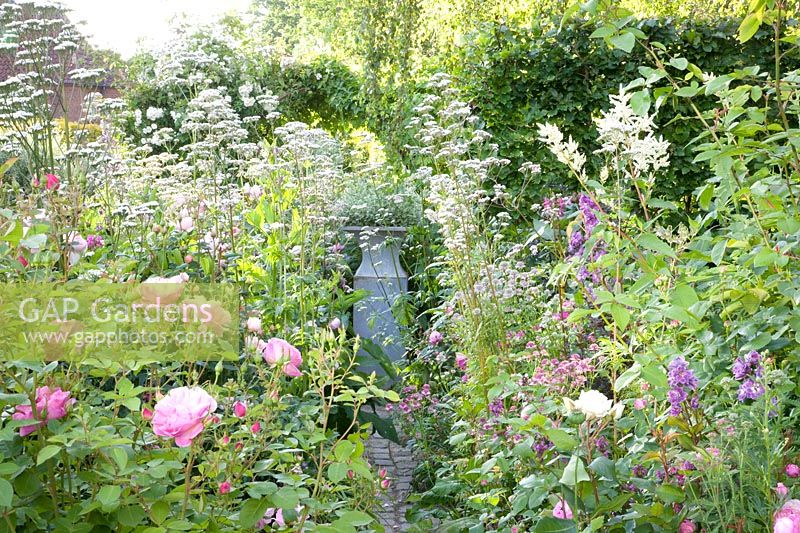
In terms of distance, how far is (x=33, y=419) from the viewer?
148 centimetres

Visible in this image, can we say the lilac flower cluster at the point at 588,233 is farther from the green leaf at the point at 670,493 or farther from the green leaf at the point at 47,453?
the green leaf at the point at 47,453

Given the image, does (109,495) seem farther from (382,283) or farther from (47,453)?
(382,283)

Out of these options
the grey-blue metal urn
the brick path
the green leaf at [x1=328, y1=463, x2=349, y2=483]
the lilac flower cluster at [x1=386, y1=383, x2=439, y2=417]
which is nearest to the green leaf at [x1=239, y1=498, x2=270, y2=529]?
the green leaf at [x1=328, y1=463, x2=349, y2=483]

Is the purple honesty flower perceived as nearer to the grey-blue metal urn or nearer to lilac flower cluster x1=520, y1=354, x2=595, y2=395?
lilac flower cluster x1=520, y1=354, x2=595, y2=395

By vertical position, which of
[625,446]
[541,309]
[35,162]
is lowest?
[541,309]

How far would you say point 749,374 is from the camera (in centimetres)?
183

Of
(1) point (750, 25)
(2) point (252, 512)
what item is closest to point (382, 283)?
(1) point (750, 25)

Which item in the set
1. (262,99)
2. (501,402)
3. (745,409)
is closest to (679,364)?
(745,409)

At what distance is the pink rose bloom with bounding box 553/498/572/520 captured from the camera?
1.75 m

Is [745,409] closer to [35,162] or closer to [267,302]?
[267,302]

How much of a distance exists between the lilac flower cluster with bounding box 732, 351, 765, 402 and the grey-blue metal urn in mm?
3164

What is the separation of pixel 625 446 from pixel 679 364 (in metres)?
0.37

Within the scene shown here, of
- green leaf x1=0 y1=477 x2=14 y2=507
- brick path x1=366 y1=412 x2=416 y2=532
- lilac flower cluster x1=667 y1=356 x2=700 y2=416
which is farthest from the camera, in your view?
brick path x1=366 y1=412 x2=416 y2=532

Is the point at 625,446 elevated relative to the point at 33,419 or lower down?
lower down
